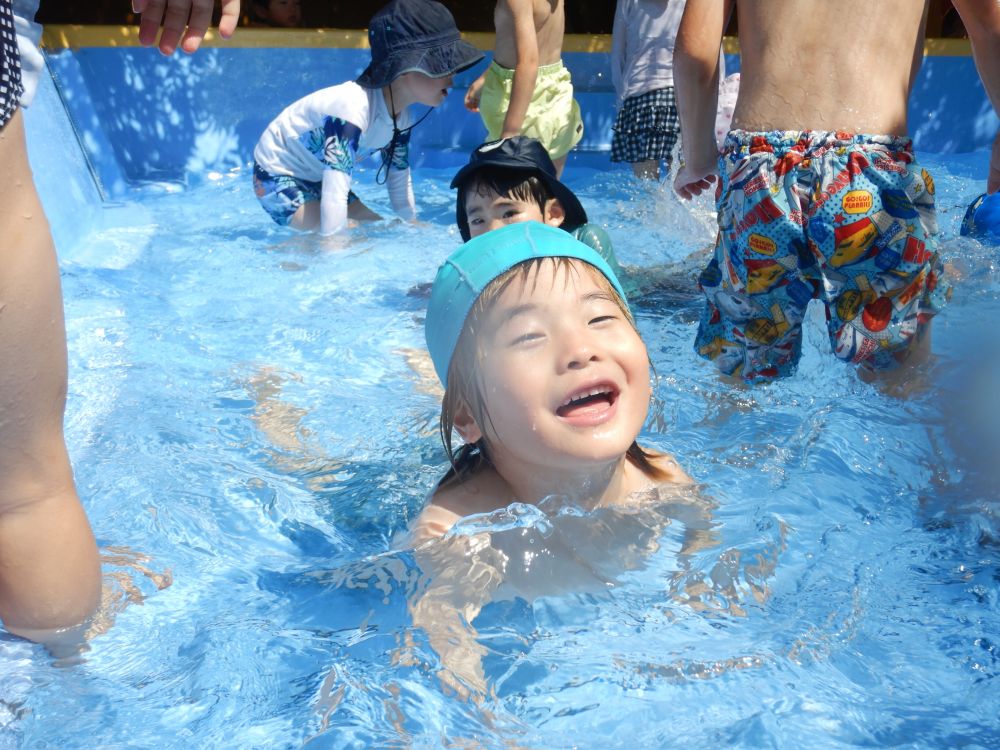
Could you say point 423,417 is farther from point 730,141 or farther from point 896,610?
point 896,610

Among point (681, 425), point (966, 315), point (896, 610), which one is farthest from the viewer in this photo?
point (966, 315)

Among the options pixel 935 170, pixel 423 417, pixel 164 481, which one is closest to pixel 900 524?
pixel 423 417

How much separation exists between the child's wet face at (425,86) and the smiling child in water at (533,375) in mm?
2987

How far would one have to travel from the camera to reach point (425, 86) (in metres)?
5.23

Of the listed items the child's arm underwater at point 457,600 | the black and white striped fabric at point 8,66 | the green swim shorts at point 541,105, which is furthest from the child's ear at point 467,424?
the green swim shorts at point 541,105

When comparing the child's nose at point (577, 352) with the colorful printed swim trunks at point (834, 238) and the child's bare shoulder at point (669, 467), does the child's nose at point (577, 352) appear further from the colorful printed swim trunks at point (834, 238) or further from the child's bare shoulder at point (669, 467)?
the colorful printed swim trunks at point (834, 238)

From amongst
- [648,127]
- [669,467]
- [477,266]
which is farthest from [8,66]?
[648,127]

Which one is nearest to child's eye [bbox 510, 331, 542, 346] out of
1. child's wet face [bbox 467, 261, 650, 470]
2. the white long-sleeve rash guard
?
child's wet face [bbox 467, 261, 650, 470]

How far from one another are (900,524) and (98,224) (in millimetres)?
5142

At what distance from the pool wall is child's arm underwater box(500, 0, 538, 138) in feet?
7.11

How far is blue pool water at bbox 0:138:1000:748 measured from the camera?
198 centimetres

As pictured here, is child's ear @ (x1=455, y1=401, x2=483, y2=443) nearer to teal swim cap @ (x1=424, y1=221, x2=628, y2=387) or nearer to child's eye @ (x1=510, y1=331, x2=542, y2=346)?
teal swim cap @ (x1=424, y1=221, x2=628, y2=387)

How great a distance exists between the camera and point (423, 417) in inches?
141

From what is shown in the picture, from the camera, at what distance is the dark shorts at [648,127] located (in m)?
5.83
